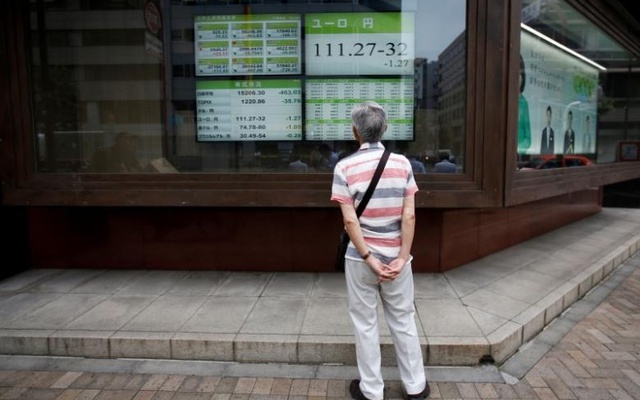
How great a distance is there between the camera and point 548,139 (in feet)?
22.5

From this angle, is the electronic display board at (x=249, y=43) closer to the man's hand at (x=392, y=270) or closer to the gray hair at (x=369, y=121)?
the gray hair at (x=369, y=121)

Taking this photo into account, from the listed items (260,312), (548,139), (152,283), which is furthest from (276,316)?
(548,139)

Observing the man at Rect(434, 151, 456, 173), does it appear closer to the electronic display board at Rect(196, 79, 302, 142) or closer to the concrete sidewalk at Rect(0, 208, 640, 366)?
the concrete sidewalk at Rect(0, 208, 640, 366)

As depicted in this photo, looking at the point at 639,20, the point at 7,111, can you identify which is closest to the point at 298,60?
the point at 7,111

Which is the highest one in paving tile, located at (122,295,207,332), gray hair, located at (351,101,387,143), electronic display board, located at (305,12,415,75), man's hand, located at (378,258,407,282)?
electronic display board, located at (305,12,415,75)

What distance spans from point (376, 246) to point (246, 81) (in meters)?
3.10

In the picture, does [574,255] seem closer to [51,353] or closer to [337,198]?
[337,198]

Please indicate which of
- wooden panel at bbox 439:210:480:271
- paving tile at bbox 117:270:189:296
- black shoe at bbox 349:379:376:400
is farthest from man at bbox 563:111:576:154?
paving tile at bbox 117:270:189:296

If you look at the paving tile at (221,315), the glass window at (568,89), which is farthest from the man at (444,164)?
the paving tile at (221,315)

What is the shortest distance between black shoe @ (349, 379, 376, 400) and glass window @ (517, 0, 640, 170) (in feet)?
12.7

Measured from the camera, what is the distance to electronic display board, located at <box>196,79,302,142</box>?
5.15 metres

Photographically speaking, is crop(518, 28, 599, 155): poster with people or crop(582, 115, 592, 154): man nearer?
crop(518, 28, 599, 155): poster with people

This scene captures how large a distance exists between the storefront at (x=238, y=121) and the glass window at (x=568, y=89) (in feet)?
2.29

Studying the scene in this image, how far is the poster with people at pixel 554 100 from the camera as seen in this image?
20.1 ft
